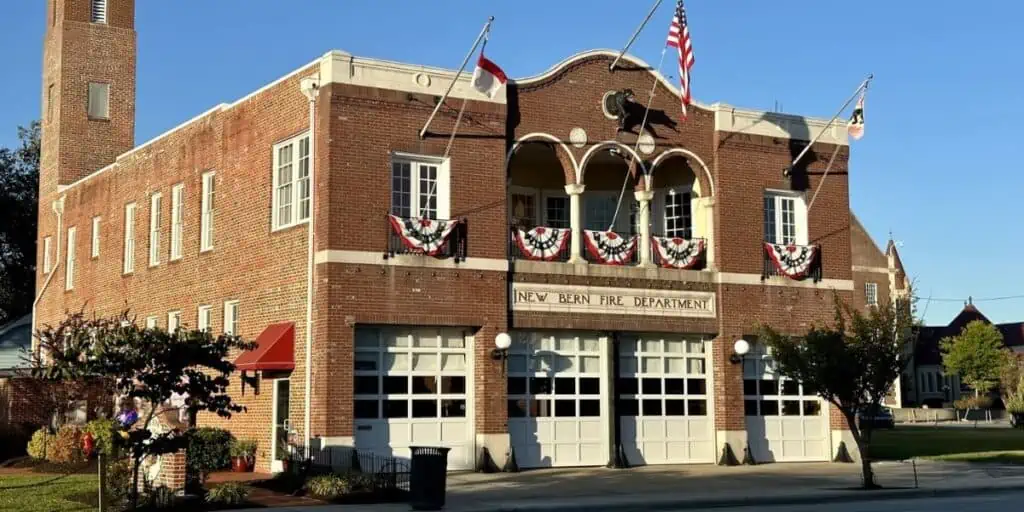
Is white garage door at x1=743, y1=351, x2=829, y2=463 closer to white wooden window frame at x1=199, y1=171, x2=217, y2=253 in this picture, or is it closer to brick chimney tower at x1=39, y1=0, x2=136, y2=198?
white wooden window frame at x1=199, y1=171, x2=217, y2=253

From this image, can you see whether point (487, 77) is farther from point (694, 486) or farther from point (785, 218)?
point (785, 218)

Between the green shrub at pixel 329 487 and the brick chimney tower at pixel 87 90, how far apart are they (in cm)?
2454

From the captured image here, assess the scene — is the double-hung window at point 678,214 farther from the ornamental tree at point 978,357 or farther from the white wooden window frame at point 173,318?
the ornamental tree at point 978,357

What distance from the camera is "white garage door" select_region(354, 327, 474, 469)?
86.3ft

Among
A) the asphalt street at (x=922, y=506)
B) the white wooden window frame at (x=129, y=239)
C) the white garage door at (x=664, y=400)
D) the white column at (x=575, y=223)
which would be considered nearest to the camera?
the asphalt street at (x=922, y=506)

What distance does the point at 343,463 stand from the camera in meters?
25.2

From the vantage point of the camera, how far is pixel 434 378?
27.2 meters

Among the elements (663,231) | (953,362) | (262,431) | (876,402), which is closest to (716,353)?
(663,231)

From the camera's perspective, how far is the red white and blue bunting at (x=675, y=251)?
30594mm

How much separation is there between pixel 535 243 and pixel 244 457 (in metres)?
8.29

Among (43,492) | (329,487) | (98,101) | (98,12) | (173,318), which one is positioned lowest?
(43,492)

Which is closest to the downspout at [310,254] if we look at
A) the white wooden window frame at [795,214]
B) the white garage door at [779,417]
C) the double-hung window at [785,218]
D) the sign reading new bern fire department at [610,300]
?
the sign reading new bern fire department at [610,300]

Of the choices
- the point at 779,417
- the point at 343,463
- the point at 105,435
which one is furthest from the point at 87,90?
the point at 105,435

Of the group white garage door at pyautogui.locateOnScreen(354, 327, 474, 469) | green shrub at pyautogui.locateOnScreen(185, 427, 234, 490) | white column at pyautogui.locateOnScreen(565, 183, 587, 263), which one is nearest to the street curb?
white garage door at pyautogui.locateOnScreen(354, 327, 474, 469)
